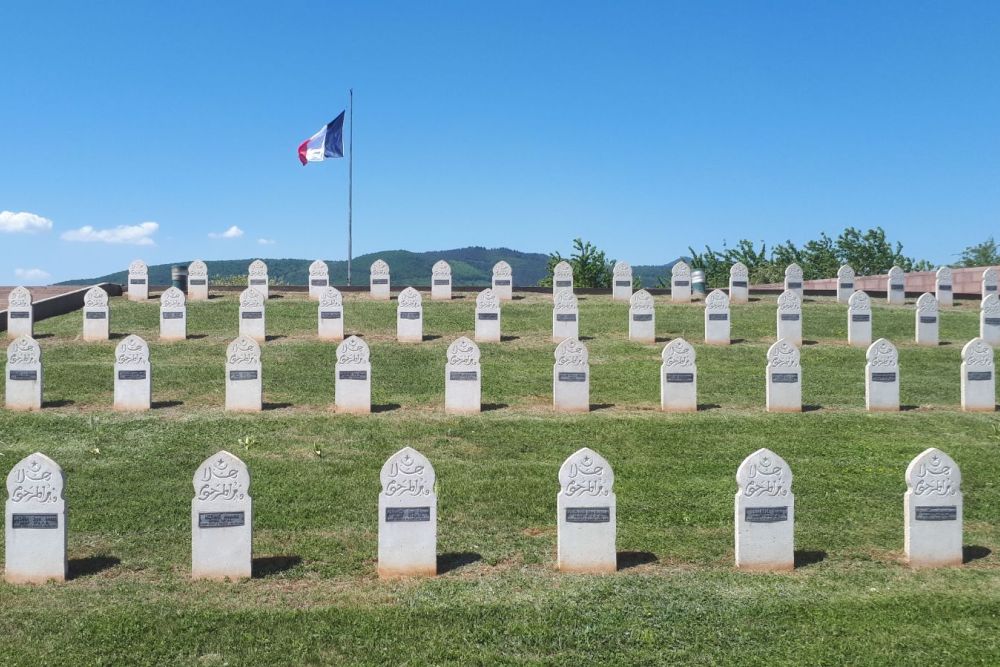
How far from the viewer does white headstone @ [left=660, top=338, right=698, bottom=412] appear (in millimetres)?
13758

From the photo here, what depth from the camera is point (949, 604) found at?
22.7 feet

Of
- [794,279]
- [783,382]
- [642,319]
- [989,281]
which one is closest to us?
[783,382]

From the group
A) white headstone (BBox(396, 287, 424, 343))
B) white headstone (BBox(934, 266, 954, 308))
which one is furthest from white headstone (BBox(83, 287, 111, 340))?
white headstone (BBox(934, 266, 954, 308))

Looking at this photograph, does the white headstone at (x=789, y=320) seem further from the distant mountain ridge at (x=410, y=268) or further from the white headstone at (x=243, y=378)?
the distant mountain ridge at (x=410, y=268)

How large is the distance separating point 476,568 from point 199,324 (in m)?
14.8

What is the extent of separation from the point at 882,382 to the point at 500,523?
25.6ft

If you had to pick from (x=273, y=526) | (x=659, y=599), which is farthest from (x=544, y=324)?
(x=659, y=599)

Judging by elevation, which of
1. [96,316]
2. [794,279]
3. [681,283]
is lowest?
[96,316]

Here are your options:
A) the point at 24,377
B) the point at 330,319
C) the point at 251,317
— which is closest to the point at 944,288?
the point at 330,319

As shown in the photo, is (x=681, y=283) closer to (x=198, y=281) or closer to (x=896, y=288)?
(x=896, y=288)

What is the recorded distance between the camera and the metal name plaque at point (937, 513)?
25.5ft

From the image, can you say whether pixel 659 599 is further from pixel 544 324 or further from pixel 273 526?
pixel 544 324

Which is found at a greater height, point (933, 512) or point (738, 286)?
point (738, 286)

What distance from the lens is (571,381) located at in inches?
541
